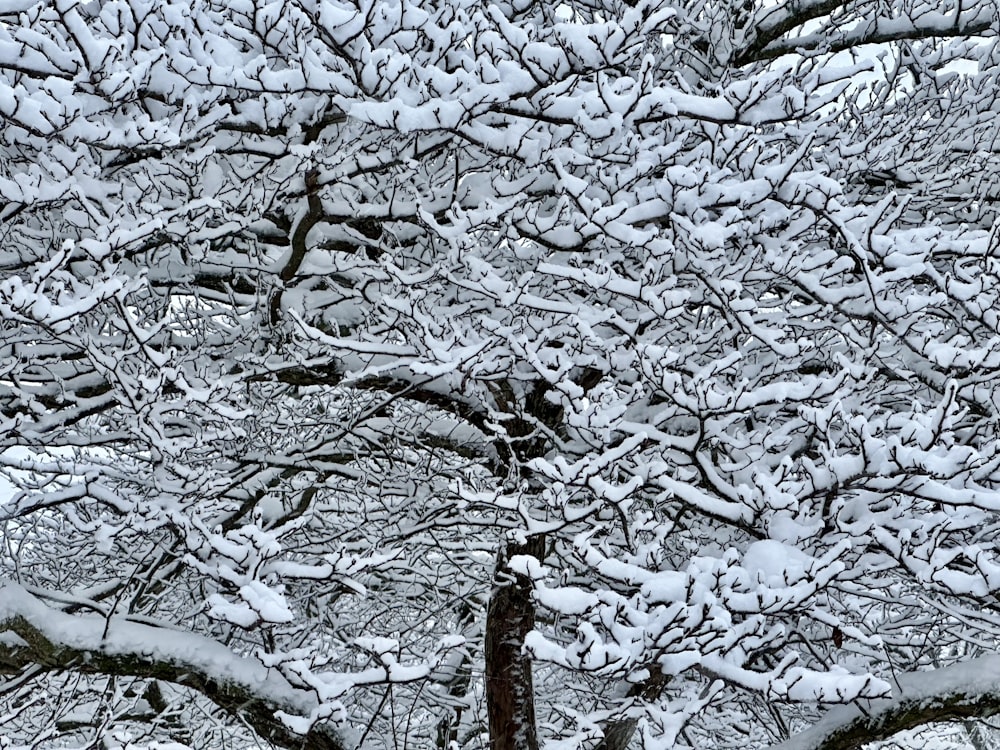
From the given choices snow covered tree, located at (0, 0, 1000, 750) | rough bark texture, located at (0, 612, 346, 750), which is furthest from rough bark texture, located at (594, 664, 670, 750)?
rough bark texture, located at (0, 612, 346, 750)

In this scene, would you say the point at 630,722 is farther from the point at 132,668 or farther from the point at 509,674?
the point at 132,668

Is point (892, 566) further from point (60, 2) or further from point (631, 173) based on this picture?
point (60, 2)

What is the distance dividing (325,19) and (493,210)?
99cm

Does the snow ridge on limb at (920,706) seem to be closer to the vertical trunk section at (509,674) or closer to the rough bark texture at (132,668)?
the vertical trunk section at (509,674)

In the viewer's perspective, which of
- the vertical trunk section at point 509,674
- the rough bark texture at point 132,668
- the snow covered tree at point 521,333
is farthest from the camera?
the vertical trunk section at point 509,674

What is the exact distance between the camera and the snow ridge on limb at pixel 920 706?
159 inches

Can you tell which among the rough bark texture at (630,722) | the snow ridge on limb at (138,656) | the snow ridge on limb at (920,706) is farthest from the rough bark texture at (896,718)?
the snow ridge on limb at (138,656)

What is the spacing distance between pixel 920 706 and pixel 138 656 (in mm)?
3409

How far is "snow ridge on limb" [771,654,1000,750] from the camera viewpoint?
13.2 feet

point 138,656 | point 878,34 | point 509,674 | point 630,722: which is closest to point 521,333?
point 509,674

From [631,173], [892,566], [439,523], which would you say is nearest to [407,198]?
[631,173]

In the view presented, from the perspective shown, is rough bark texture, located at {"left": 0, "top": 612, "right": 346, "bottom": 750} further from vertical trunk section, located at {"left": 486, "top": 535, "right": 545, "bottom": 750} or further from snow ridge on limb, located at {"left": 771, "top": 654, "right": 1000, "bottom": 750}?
snow ridge on limb, located at {"left": 771, "top": 654, "right": 1000, "bottom": 750}

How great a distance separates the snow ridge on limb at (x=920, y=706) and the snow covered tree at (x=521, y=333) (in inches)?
0.7

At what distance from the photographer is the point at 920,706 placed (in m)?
4.08
